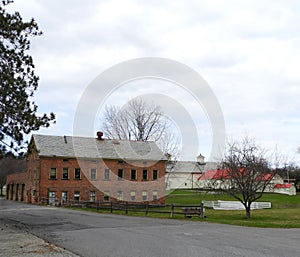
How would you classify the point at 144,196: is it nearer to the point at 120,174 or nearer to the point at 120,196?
the point at 120,196

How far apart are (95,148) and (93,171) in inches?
128

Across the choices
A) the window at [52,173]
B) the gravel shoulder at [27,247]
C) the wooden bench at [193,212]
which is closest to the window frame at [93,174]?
the window at [52,173]

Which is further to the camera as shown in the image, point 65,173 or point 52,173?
point 65,173

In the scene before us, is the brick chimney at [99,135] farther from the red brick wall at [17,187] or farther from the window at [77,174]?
the red brick wall at [17,187]

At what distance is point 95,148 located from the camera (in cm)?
5381

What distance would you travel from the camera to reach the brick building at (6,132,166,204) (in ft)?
164

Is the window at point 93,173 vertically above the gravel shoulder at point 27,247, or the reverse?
the window at point 93,173

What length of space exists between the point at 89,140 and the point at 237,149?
1094 inches

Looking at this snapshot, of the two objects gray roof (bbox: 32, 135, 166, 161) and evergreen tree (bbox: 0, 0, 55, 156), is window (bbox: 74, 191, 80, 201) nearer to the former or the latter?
gray roof (bbox: 32, 135, 166, 161)

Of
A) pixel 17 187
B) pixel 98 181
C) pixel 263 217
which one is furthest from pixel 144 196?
pixel 263 217

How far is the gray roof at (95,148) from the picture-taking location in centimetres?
5131

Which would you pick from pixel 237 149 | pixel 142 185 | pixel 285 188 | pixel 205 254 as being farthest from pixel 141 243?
pixel 285 188

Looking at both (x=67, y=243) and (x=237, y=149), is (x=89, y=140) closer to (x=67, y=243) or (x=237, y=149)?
(x=237, y=149)

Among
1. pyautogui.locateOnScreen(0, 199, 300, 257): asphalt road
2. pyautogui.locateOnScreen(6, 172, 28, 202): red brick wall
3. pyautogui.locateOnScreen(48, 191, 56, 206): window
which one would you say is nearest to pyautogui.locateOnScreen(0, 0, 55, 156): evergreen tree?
pyautogui.locateOnScreen(0, 199, 300, 257): asphalt road
